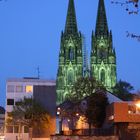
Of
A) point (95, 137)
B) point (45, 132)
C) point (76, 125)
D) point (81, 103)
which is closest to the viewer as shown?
point (95, 137)

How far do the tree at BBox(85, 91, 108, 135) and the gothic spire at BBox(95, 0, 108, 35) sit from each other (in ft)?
235

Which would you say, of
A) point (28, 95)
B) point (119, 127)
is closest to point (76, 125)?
point (28, 95)

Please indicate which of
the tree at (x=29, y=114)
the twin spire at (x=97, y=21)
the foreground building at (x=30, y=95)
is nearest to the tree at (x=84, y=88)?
the tree at (x=29, y=114)

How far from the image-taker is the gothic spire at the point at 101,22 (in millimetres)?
133663

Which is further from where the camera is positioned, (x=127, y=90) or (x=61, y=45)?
(x=61, y=45)

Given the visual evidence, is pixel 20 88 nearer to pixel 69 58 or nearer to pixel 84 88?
pixel 84 88

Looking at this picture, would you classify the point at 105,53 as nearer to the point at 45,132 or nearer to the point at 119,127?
the point at 45,132

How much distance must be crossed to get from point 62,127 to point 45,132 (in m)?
3.48

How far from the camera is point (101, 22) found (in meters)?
135

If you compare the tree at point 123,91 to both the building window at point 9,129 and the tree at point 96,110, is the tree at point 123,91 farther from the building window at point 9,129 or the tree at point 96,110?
the tree at point 96,110

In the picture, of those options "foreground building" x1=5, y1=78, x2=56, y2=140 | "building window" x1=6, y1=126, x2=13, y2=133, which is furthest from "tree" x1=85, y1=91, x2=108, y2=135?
"building window" x1=6, y1=126, x2=13, y2=133

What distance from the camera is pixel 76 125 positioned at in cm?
7544

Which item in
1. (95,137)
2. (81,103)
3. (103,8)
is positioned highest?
(103,8)

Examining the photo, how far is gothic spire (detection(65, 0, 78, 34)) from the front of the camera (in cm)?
13388
